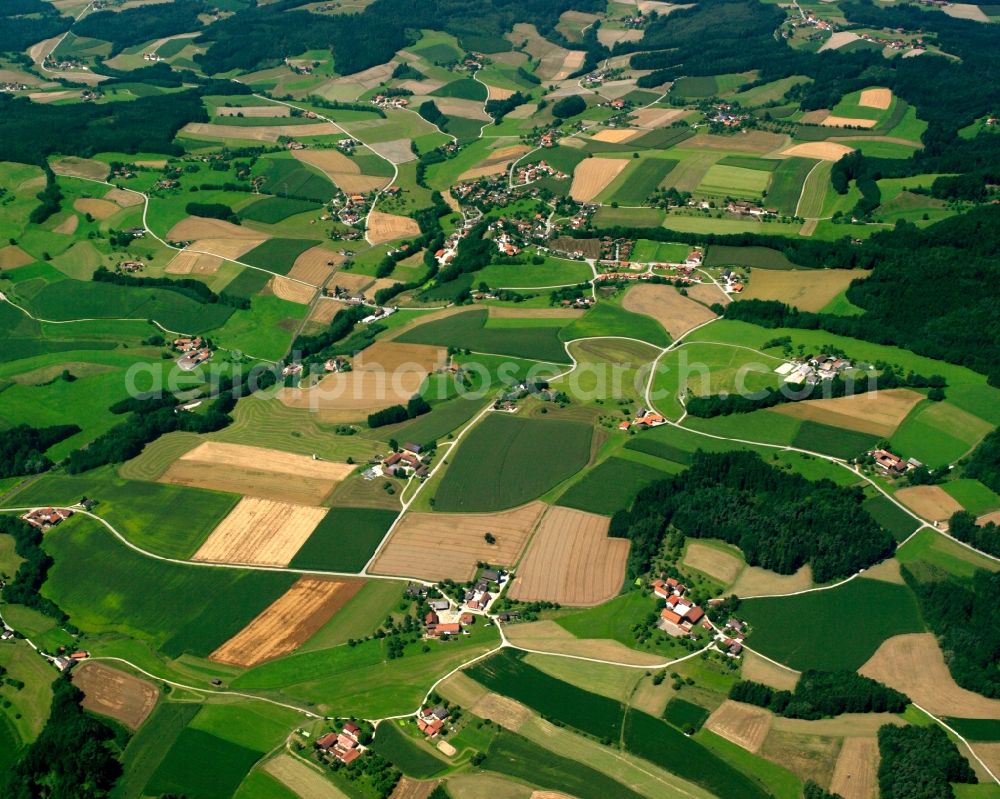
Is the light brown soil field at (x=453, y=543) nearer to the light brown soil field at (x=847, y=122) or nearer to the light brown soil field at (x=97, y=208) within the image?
the light brown soil field at (x=97, y=208)

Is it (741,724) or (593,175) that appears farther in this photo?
(593,175)

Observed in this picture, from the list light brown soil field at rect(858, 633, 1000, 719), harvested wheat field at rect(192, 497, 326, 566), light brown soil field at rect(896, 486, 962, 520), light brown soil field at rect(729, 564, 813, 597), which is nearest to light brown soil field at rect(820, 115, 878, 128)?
light brown soil field at rect(896, 486, 962, 520)

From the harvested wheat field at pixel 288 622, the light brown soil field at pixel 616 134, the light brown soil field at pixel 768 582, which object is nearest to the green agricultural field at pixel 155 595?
the harvested wheat field at pixel 288 622

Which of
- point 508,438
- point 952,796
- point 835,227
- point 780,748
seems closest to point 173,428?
point 508,438

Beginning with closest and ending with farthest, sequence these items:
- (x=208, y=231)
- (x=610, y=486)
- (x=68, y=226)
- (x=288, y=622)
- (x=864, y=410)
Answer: (x=288, y=622) → (x=610, y=486) → (x=864, y=410) → (x=208, y=231) → (x=68, y=226)

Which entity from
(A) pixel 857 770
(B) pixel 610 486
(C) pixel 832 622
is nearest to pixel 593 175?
(B) pixel 610 486

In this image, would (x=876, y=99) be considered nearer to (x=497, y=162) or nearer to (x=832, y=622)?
(x=497, y=162)
